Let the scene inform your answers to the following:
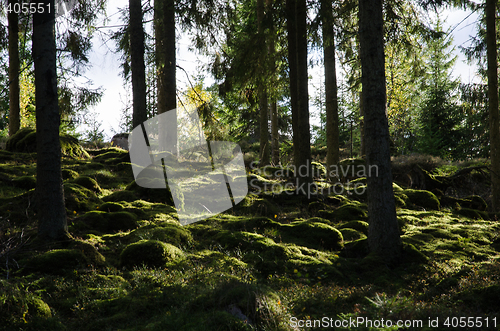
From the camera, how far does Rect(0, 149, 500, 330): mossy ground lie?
3875mm

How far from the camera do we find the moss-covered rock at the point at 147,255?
5621mm

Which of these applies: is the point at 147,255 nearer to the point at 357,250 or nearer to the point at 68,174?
the point at 357,250

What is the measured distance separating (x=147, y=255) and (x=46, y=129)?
118 inches

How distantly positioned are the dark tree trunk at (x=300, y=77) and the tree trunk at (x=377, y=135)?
3623mm

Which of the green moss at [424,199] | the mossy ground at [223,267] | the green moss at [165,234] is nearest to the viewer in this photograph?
the mossy ground at [223,267]

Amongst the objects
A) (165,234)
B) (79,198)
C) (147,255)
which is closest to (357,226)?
(165,234)

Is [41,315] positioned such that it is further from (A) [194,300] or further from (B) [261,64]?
(B) [261,64]

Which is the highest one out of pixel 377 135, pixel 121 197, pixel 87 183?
pixel 377 135

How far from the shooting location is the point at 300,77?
984 centimetres

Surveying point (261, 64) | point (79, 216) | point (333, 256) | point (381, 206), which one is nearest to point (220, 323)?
point (333, 256)

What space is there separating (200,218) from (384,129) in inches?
209

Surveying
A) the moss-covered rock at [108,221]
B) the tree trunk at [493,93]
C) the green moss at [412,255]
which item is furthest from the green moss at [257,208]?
the tree trunk at [493,93]

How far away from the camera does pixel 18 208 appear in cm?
698

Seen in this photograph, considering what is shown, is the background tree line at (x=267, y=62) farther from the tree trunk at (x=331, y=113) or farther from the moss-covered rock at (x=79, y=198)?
the moss-covered rock at (x=79, y=198)
